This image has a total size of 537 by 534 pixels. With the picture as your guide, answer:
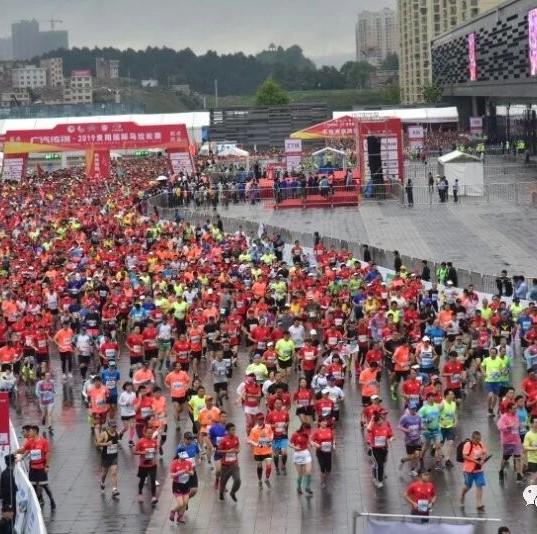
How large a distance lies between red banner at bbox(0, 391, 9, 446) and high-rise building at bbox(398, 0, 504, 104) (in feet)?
549

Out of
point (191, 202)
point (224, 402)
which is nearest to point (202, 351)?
point (224, 402)

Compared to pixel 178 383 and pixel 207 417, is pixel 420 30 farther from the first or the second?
pixel 207 417

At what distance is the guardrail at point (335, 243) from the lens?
30.5m

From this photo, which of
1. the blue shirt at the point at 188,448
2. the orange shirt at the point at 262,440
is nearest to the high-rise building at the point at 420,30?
the orange shirt at the point at 262,440

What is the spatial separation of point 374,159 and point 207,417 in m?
39.7

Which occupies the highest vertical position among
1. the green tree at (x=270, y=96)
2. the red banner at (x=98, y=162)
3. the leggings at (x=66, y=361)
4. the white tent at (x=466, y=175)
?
the green tree at (x=270, y=96)

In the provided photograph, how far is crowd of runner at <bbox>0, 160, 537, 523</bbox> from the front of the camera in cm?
1658

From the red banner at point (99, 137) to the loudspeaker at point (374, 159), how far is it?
7.88 metres

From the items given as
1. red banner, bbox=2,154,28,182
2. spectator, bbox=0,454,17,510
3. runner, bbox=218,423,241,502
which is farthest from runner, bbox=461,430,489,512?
red banner, bbox=2,154,28,182

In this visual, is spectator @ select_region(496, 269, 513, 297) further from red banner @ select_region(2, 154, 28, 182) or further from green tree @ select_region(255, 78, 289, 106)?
green tree @ select_region(255, 78, 289, 106)

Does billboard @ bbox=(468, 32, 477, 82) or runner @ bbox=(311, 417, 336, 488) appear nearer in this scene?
runner @ bbox=(311, 417, 336, 488)

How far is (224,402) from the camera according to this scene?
21.3 m

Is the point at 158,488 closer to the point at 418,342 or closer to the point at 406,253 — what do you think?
the point at 418,342

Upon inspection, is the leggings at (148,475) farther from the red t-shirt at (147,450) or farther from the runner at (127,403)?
the runner at (127,403)
